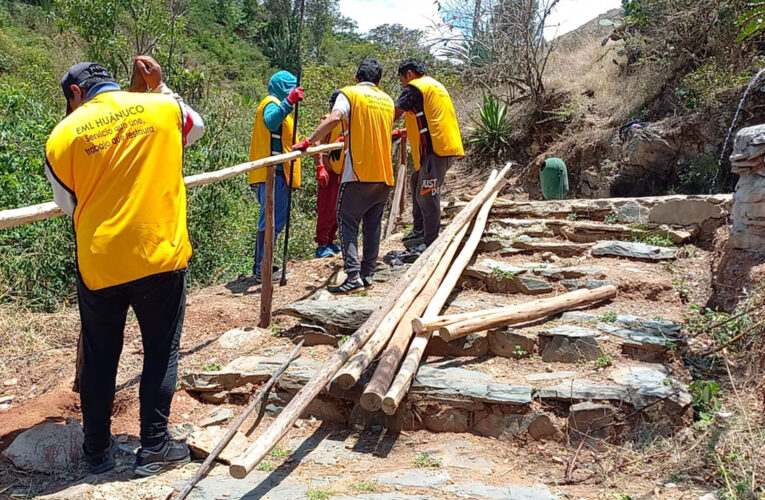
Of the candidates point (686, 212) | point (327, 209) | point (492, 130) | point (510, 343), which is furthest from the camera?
point (492, 130)

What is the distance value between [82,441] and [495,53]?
10794 millimetres

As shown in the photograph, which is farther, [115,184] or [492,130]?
[492,130]

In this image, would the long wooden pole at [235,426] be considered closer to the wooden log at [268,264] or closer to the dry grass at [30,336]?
the wooden log at [268,264]

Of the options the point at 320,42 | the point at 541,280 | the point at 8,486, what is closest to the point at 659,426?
the point at 541,280

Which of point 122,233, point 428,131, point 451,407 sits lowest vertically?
point 451,407

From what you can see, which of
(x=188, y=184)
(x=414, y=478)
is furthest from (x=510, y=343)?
(x=188, y=184)

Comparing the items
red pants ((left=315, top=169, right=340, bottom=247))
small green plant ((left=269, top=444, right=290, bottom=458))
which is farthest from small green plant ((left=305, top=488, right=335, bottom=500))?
red pants ((left=315, top=169, right=340, bottom=247))

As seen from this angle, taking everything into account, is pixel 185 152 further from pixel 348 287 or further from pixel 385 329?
pixel 385 329

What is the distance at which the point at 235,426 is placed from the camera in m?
3.17

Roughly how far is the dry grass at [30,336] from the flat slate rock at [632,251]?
14.4 ft

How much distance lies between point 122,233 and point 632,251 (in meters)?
4.23

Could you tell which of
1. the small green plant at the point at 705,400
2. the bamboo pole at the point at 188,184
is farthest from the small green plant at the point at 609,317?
the bamboo pole at the point at 188,184

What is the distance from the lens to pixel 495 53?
12062mm

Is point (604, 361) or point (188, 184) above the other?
point (188, 184)
